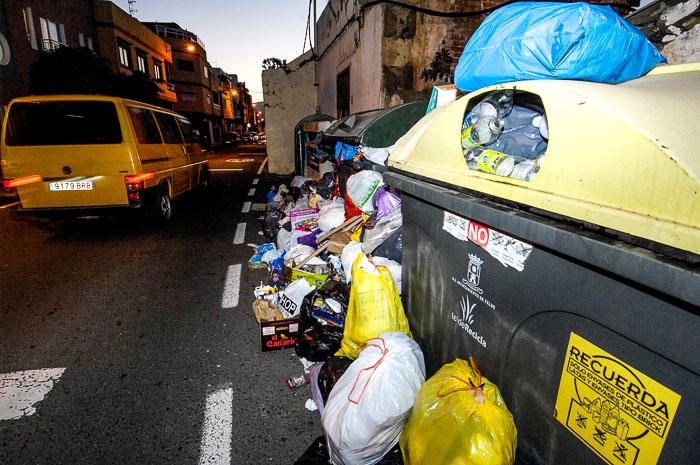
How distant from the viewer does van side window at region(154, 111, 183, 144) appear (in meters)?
6.37

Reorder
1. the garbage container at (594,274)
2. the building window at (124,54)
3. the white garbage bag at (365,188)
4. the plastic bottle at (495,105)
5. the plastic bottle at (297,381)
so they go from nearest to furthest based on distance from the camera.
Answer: the garbage container at (594,274)
the plastic bottle at (495,105)
the plastic bottle at (297,381)
the white garbage bag at (365,188)
the building window at (124,54)

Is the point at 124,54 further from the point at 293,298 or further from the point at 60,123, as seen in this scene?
the point at 293,298

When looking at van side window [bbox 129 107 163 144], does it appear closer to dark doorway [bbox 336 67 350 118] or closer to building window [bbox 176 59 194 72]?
dark doorway [bbox 336 67 350 118]

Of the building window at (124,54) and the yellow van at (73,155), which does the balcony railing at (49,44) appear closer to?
the building window at (124,54)

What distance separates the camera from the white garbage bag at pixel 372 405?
1.63 metres

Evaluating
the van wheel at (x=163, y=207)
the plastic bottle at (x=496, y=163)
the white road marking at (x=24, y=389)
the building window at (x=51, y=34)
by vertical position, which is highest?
the building window at (x=51, y=34)

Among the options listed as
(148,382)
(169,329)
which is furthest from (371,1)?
(148,382)

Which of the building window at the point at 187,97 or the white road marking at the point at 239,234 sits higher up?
the building window at the point at 187,97

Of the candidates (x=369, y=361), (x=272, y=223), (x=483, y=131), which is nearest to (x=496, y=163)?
(x=483, y=131)

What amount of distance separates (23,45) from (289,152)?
11954 mm

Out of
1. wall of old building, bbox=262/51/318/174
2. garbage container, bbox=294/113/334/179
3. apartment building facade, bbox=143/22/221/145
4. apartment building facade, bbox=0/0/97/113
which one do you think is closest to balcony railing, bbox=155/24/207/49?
apartment building facade, bbox=143/22/221/145

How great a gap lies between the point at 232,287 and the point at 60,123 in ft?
11.4

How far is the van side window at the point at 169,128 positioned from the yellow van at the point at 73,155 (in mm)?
1084

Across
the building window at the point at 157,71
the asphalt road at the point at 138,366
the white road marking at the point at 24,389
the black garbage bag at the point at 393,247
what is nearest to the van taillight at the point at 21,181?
the asphalt road at the point at 138,366
